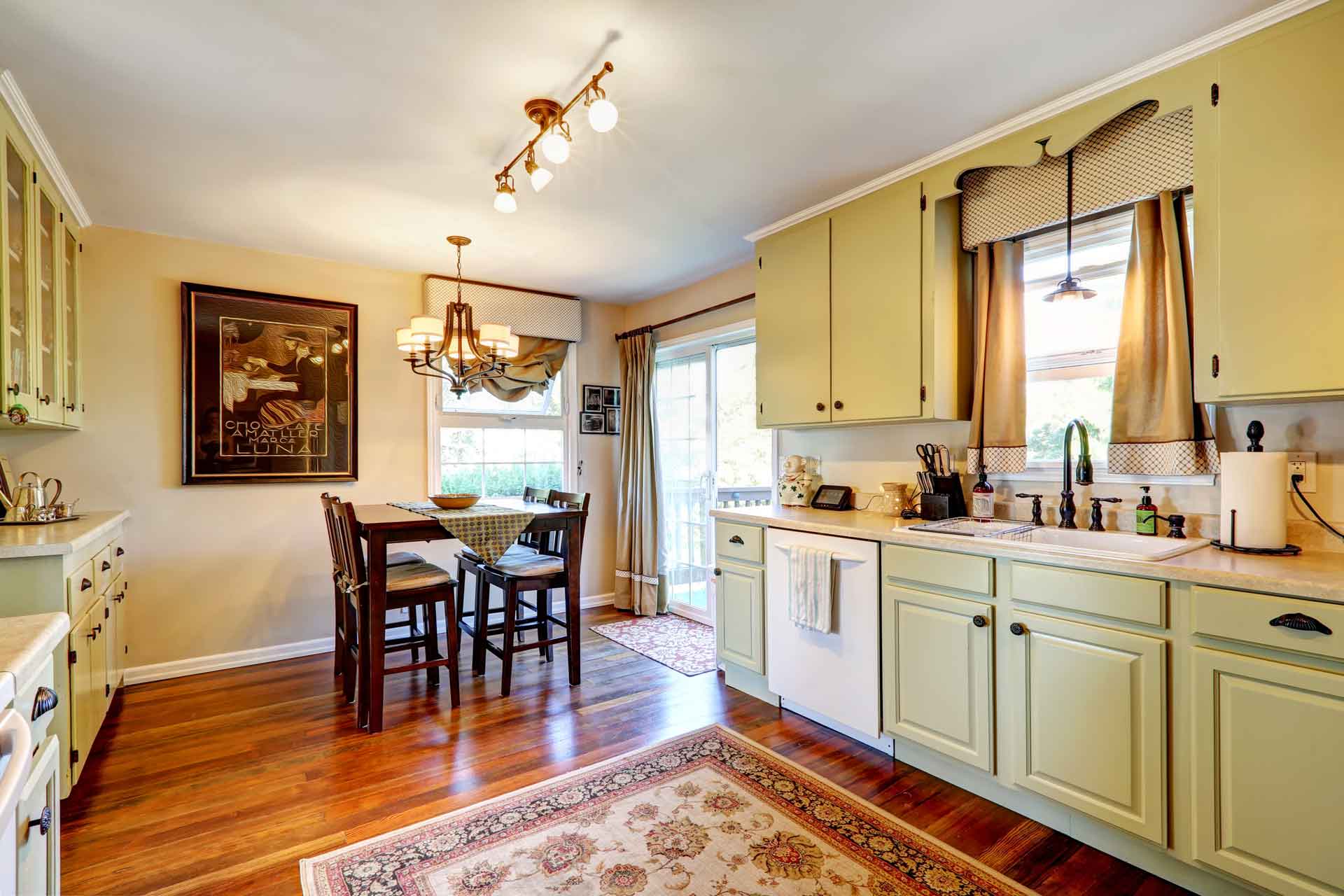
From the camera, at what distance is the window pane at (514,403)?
4.40 metres

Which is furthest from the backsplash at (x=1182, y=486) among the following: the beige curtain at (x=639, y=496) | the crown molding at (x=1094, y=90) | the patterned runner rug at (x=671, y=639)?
the beige curtain at (x=639, y=496)

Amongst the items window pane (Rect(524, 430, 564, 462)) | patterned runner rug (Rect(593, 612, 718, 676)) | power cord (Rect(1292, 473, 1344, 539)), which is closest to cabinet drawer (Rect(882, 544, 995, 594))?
power cord (Rect(1292, 473, 1344, 539))

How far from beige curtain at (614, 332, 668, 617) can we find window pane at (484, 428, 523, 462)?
78cm

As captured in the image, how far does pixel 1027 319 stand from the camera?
266 cm

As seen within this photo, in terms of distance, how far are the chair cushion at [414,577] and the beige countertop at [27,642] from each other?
1.71 m

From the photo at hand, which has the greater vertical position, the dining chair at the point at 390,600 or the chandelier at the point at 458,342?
the chandelier at the point at 458,342

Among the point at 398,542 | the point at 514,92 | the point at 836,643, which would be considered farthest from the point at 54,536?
the point at 836,643

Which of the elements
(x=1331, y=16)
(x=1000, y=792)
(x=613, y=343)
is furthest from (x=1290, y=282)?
(x=613, y=343)

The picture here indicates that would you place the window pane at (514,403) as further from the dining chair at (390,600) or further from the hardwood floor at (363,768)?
the hardwood floor at (363,768)

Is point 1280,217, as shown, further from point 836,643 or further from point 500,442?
point 500,442

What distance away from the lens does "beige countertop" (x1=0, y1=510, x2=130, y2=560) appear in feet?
6.63

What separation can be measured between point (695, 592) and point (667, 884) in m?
2.85

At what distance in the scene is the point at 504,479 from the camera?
4625 millimetres

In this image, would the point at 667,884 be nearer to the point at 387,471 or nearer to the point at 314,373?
the point at 387,471
